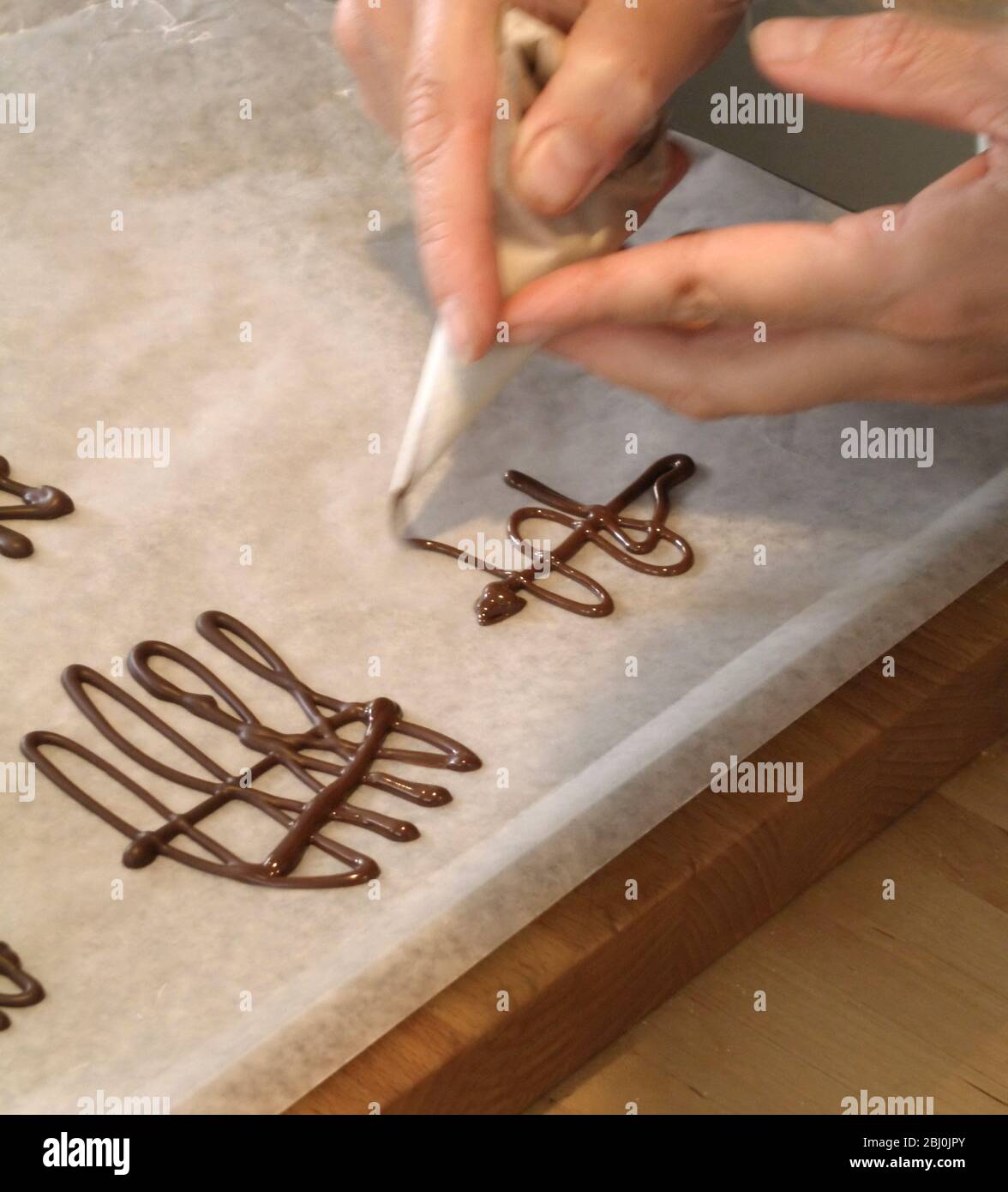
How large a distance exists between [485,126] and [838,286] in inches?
7.7

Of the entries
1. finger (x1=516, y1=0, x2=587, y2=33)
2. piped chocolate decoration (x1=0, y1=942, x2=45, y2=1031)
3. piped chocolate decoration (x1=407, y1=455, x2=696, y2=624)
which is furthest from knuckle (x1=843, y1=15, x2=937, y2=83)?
piped chocolate decoration (x1=0, y1=942, x2=45, y2=1031)

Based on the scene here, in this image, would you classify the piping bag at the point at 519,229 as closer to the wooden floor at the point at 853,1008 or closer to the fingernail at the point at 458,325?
the fingernail at the point at 458,325

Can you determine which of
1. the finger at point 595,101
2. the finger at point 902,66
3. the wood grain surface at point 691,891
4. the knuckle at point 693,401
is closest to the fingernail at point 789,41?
the finger at point 902,66

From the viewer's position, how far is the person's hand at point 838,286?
25.2 inches

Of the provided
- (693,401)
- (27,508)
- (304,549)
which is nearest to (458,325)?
(693,401)

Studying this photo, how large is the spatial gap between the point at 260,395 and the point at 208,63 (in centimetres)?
42

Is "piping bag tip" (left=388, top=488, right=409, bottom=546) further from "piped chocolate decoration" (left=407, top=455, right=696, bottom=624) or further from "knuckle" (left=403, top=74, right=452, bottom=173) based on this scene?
"knuckle" (left=403, top=74, right=452, bottom=173)

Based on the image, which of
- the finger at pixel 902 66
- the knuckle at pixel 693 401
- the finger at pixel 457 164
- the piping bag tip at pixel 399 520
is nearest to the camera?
the finger at pixel 902 66

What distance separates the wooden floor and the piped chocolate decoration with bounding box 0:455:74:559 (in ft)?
1.65

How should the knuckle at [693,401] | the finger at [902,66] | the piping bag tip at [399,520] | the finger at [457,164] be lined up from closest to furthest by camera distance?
the finger at [902,66] < the finger at [457,164] < the knuckle at [693,401] < the piping bag tip at [399,520]

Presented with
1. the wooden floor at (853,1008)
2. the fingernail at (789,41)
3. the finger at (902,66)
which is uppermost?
the fingernail at (789,41)

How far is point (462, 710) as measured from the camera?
0.89 m

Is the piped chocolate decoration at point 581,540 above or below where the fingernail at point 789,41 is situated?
below
